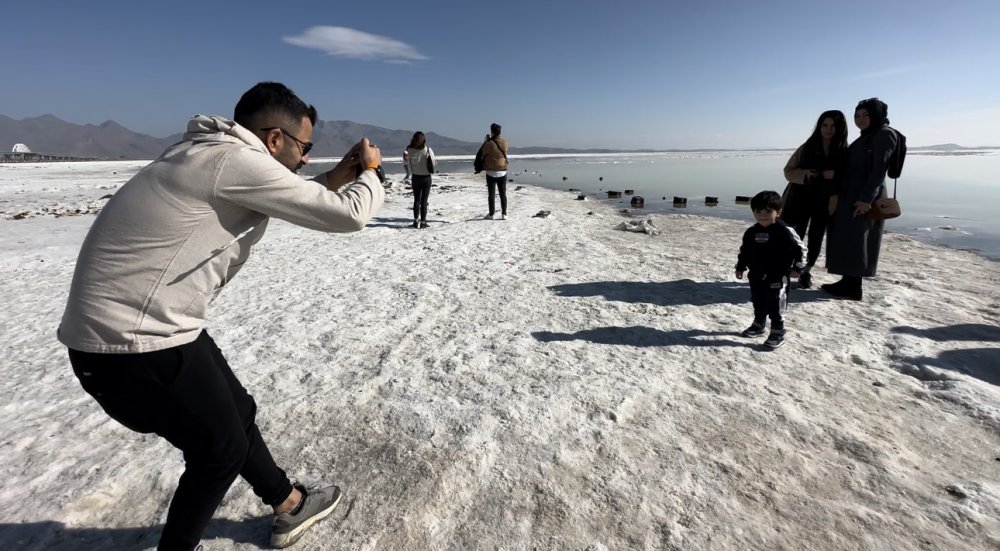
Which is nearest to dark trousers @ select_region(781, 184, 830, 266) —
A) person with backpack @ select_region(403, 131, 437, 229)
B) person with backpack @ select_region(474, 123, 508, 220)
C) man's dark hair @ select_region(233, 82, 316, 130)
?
person with backpack @ select_region(474, 123, 508, 220)

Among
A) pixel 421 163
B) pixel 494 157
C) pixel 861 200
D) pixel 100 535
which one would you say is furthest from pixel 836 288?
pixel 421 163

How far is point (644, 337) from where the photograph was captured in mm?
4484

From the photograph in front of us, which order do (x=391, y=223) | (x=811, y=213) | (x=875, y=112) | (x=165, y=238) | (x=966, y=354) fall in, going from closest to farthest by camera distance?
(x=165, y=238) → (x=966, y=354) → (x=875, y=112) → (x=811, y=213) → (x=391, y=223)

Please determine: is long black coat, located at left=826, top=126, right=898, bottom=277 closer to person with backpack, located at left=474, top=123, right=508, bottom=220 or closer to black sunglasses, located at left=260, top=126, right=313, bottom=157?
black sunglasses, located at left=260, top=126, right=313, bottom=157

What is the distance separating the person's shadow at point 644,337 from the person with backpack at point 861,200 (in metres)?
2.13

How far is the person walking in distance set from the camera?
4.94 feet

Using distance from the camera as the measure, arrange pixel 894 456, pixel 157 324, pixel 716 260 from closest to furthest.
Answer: pixel 157 324 < pixel 894 456 < pixel 716 260

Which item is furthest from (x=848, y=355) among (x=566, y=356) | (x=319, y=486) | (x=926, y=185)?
(x=926, y=185)

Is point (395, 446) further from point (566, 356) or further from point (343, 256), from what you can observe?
point (343, 256)

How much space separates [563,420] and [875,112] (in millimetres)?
5289

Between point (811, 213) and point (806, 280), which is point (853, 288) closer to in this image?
point (806, 280)

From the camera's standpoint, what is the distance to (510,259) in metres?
7.64

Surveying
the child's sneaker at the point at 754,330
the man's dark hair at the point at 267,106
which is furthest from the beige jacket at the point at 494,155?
the man's dark hair at the point at 267,106

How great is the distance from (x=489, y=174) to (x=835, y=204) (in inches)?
289
